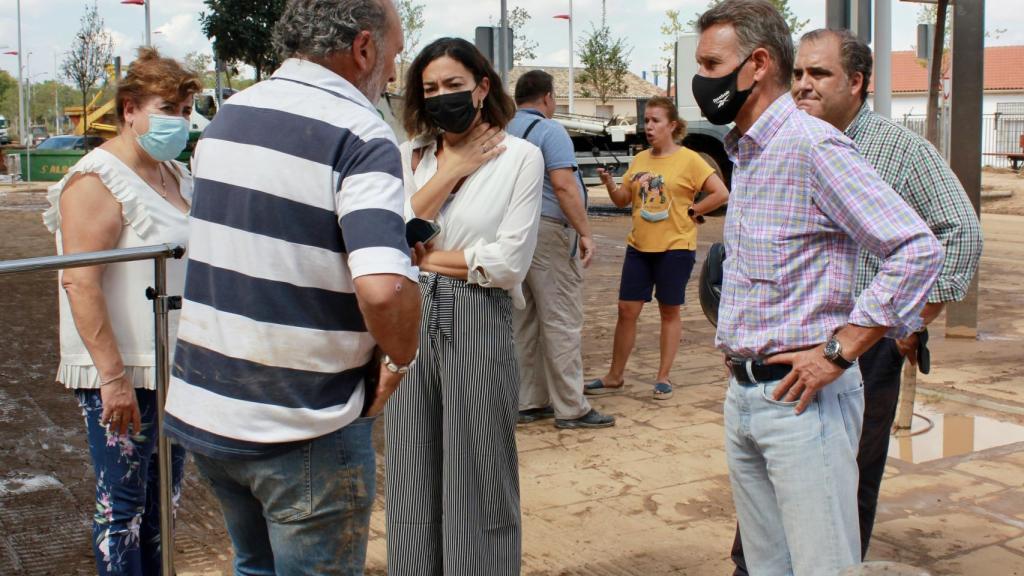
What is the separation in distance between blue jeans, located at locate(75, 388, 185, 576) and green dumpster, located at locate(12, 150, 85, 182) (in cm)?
2891

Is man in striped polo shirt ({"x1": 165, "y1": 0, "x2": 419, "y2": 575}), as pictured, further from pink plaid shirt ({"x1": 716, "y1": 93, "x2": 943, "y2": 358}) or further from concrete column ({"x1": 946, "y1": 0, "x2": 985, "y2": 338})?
concrete column ({"x1": 946, "y1": 0, "x2": 985, "y2": 338})

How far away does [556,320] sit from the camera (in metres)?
6.25

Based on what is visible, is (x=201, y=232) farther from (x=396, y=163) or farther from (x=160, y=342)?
(x=160, y=342)

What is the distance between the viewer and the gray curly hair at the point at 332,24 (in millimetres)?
2439

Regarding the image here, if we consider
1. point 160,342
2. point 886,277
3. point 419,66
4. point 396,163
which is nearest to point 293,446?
point 396,163

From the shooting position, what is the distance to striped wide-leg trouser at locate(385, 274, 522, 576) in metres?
3.56

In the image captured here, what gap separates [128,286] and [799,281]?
2.06 metres

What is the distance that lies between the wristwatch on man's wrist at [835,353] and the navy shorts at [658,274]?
4302 mm

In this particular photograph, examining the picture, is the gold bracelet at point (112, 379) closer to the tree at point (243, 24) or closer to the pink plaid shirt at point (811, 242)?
the pink plaid shirt at point (811, 242)

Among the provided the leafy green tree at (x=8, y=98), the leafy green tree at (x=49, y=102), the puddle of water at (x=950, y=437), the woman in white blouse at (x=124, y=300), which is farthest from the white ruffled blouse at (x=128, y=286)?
the leafy green tree at (x=8, y=98)

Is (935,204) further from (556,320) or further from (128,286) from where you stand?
(556,320)

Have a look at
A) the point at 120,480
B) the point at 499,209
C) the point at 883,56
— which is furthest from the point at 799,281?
the point at 883,56

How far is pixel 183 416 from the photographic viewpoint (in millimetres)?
2463

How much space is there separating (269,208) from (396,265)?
30 centimetres
